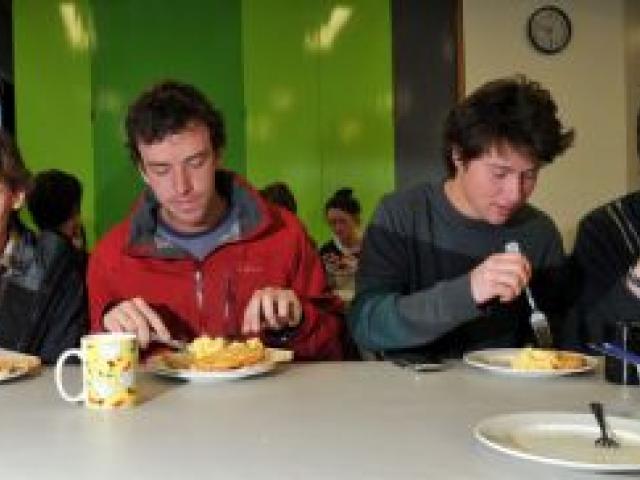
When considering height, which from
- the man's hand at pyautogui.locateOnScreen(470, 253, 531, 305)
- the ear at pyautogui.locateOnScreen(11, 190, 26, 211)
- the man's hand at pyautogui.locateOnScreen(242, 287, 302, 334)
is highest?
the ear at pyautogui.locateOnScreen(11, 190, 26, 211)

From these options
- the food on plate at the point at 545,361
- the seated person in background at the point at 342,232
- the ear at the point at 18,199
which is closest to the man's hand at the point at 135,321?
the ear at the point at 18,199

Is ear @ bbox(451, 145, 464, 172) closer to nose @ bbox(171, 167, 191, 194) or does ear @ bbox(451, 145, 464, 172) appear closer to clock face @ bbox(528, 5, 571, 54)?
nose @ bbox(171, 167, 191, 194)

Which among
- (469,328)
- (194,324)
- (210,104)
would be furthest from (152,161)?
(469,328)

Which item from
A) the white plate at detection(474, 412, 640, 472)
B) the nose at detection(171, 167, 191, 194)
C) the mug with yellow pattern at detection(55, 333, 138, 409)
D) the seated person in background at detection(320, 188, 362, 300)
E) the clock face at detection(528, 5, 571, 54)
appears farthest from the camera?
the clock face at detection(528, 5, 571, 54)

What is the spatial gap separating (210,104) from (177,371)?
2.46 feet

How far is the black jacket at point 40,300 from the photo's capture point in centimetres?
171

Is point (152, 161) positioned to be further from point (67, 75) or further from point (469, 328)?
point (67, 75)

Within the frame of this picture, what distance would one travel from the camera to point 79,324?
5.71ft

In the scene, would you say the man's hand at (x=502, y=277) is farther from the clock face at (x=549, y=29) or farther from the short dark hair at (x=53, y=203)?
the clock face at (x=549, y=29)

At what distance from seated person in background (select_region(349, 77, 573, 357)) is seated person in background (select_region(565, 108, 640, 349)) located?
6 cm

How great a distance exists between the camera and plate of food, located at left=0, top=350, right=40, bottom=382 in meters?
1.30

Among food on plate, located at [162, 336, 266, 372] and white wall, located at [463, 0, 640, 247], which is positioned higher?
white wall, located at [463, 0, 640, 247]

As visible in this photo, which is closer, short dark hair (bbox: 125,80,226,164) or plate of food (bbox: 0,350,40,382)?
plate of food (bbox: 0,350,40,382)

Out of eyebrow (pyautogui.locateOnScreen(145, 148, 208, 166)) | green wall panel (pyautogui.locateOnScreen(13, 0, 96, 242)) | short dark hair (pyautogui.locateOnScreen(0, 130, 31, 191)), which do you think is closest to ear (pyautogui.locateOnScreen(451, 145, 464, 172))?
eyebrow (pyautogui.locateOnScreen(145, 148, 208, 166))
